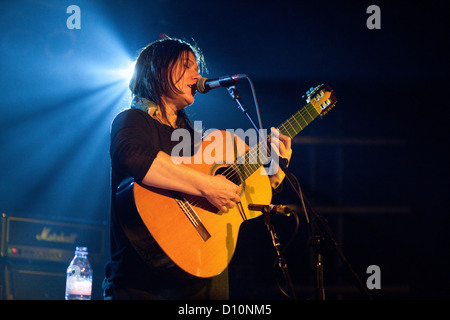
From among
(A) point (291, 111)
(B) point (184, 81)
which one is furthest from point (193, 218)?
(A) point (291, 111)

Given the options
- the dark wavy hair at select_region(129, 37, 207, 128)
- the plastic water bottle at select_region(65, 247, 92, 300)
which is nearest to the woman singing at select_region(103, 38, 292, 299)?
the dark wavy hair at select_region(129, 37, 207, 128)

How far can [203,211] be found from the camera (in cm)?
225

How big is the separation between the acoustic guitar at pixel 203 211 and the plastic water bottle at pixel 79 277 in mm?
1771

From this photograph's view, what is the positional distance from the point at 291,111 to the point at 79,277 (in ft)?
9.76

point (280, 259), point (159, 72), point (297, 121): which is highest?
point (159, 72)

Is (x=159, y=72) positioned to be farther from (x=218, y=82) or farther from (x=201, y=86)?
(x=218, y=82)

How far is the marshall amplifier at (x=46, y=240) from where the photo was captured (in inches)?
148

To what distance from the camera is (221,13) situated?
4723mm

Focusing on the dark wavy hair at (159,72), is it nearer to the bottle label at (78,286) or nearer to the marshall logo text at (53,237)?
the bottle label at (78,286)

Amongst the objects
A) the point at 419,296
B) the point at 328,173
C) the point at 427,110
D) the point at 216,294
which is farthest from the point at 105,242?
the point at 427,110

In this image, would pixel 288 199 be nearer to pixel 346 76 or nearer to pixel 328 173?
pixel 328 173

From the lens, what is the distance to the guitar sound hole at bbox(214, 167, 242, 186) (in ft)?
8.23

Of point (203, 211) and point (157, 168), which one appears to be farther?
point (203, 211)
